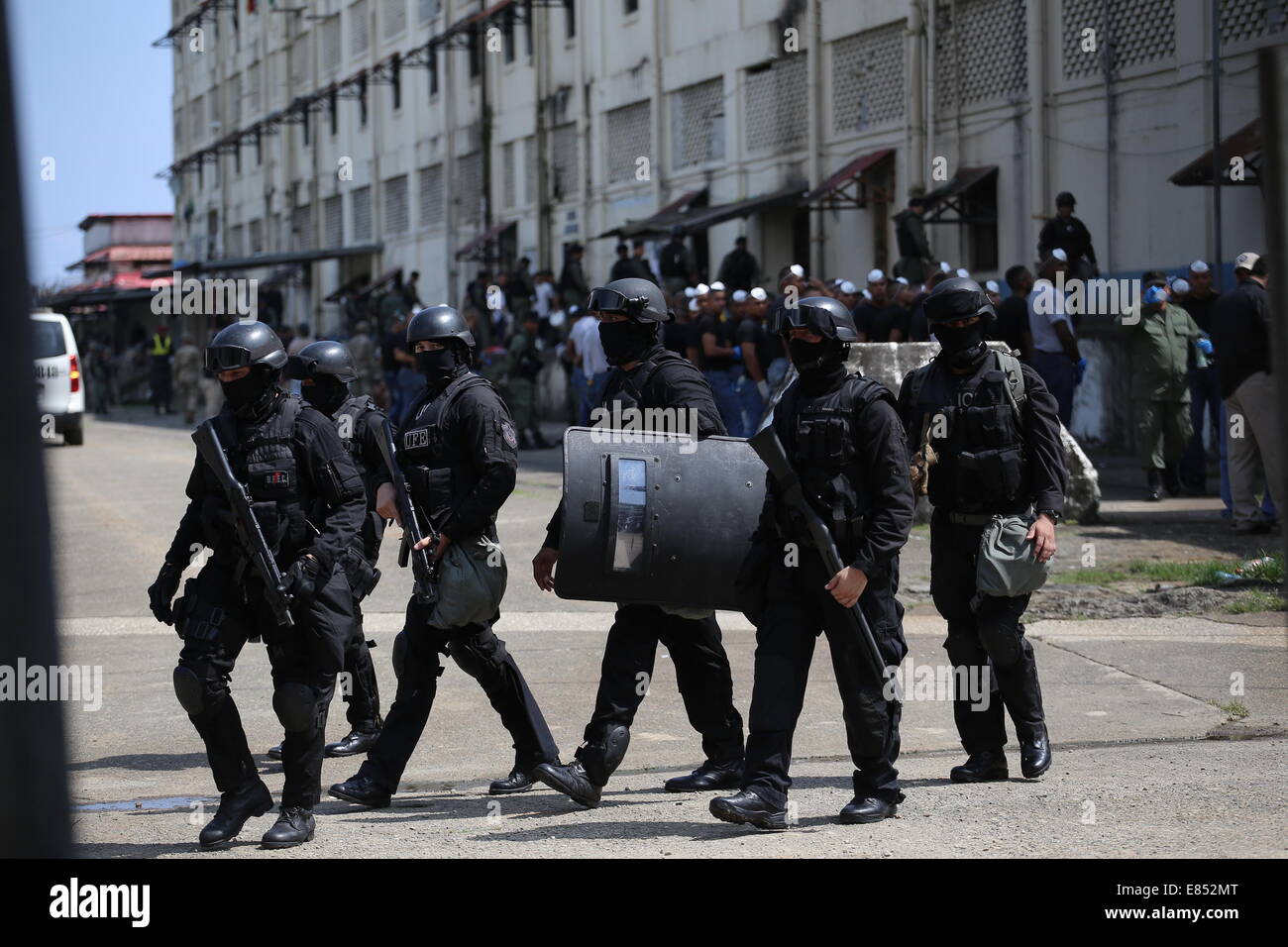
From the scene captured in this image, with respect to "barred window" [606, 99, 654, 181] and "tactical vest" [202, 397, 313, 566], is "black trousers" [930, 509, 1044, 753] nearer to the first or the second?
"tactical vest" [202, 397, 313, 566]

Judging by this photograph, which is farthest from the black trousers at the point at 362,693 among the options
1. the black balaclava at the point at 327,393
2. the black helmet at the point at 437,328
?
the black helmet at the point at 437,328

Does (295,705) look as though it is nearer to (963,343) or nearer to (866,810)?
(866,810)

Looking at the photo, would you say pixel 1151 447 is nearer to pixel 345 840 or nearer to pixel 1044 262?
pixel 1044 262

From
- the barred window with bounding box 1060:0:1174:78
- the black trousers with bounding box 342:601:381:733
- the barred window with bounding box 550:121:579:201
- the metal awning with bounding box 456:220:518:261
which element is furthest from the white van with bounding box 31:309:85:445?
the black trousers with bounding box 342:601:381:733

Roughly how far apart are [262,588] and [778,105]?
20.5 m

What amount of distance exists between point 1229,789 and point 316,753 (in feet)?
Answer: 9.78

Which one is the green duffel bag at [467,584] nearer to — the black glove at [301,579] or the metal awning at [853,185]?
the black glove at [301,579]

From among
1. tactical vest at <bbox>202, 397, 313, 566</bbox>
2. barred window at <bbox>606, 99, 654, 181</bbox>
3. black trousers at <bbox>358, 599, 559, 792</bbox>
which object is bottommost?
black trousers at <bbox>358, 599, 559, 792</bbox>

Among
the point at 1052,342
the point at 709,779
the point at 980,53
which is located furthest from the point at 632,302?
the point at 980,53

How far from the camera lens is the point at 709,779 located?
5902 millimetres

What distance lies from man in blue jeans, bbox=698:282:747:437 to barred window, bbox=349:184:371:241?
2712 cm

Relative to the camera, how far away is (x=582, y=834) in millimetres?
5234

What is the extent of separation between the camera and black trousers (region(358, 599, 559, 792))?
574 centimetres

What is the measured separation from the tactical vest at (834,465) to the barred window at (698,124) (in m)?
21.3
